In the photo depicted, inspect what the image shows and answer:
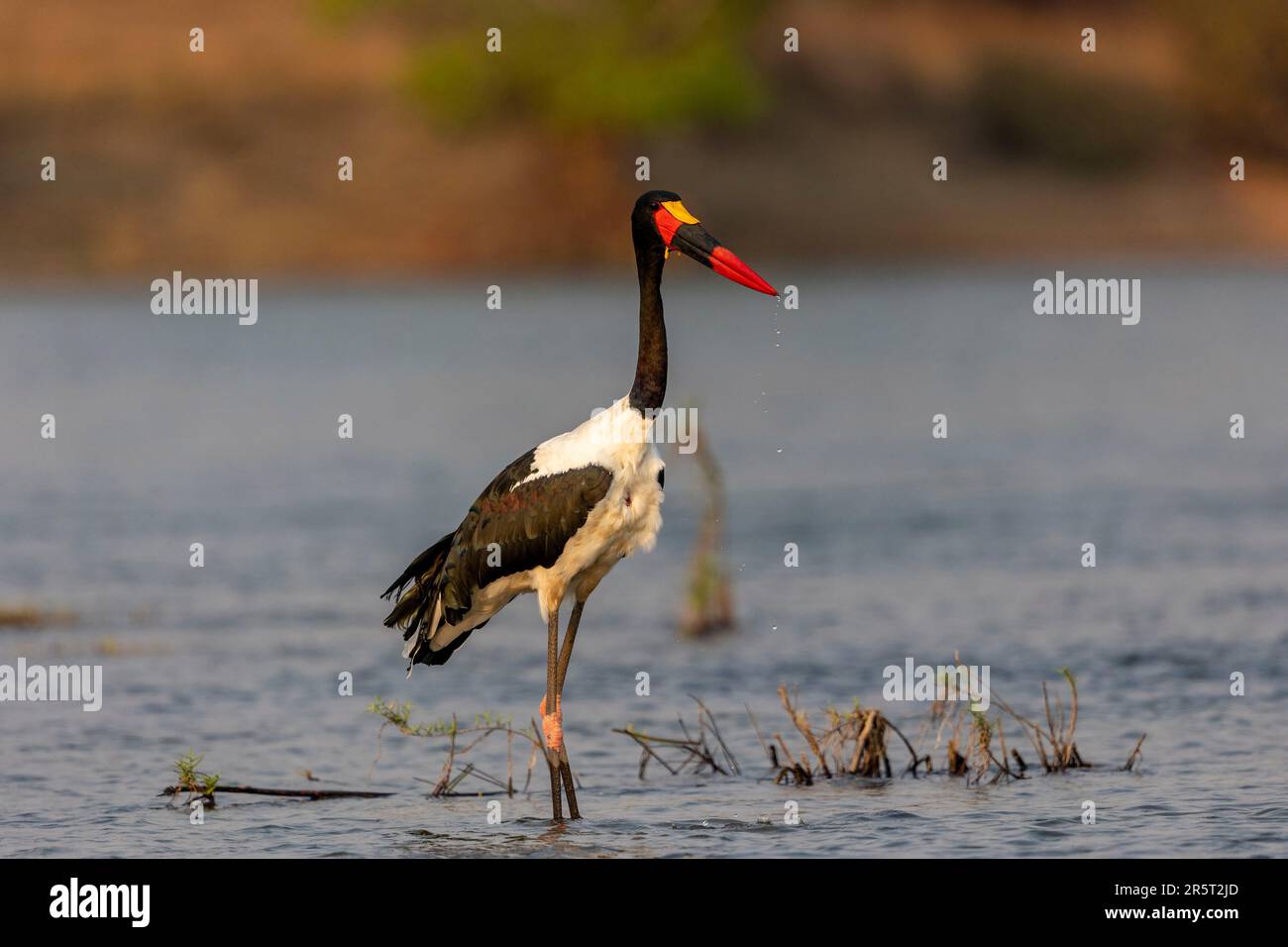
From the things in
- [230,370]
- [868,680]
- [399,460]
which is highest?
[230,370]

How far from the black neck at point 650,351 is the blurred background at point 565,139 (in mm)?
47490

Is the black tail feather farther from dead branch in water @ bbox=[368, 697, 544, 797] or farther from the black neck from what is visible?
the black neck

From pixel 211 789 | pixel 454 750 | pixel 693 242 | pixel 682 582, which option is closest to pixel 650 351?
pixel 693 242

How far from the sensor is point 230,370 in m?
40.2

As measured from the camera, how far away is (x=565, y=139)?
6369 centimetres

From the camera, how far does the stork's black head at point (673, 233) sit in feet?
37.9

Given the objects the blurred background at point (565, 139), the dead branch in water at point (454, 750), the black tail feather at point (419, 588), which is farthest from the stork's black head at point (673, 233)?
the blurred background at point (565, 139)

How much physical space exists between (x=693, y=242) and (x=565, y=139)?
173 ft

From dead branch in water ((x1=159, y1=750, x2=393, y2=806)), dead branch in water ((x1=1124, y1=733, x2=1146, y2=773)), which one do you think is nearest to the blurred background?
dead branch in water ((x1=159, y1=750, x2=393, y2=806))

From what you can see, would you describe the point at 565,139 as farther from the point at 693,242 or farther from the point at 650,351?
the point at 650,351
